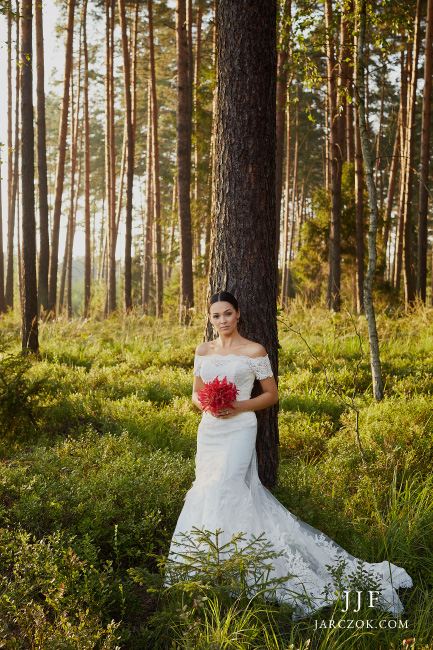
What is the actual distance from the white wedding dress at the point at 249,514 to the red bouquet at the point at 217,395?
19 cm

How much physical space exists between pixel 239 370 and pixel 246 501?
102 cm

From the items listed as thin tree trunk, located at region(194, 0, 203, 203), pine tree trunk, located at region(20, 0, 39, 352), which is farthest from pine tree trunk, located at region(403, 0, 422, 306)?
pine tree trunk, located at region(20, 0, 39, 352)

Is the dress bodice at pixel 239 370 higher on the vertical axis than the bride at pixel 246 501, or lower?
higher

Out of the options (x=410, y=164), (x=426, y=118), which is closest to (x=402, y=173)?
(x=410, y=164)

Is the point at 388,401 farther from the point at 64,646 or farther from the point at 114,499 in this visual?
the point at 64,646

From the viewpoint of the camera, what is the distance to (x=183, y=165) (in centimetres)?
1351

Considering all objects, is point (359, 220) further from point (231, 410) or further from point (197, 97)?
point (231, 410)

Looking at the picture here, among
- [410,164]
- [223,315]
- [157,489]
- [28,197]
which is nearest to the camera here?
[223,315]

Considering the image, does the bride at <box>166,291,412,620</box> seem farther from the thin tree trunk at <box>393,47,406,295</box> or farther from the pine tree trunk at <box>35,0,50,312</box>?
the thin tree trunk at <box>393,47,406,295</box>

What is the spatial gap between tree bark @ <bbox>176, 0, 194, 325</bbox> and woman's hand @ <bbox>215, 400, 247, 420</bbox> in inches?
353

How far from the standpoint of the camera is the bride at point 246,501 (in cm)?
360

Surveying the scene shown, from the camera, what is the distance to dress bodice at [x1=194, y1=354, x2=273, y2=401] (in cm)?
424

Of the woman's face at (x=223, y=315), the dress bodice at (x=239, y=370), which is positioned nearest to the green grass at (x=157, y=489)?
the dress bodice at (x=239, y=370)

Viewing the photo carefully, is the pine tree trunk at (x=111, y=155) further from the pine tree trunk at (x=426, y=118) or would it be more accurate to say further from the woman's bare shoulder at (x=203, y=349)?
the woman's bare shoulder at (x=203, y=349)
